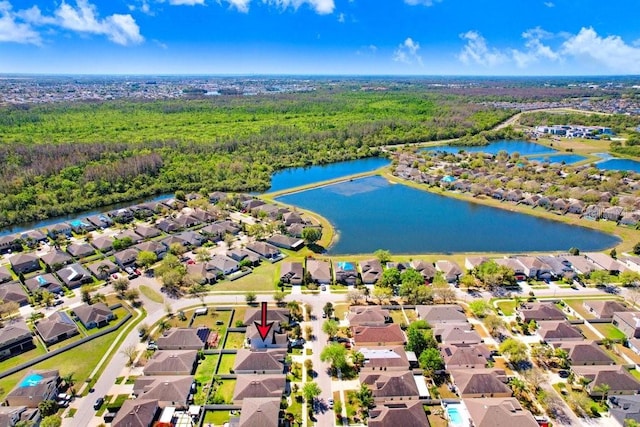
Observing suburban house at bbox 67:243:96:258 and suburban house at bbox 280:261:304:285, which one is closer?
suburban house at bbox 280:261:304:285

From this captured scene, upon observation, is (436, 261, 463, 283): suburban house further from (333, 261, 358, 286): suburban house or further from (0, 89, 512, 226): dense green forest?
(0, 89, 512, 226): dense green forest

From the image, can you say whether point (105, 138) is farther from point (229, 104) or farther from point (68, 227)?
point (229, 104)

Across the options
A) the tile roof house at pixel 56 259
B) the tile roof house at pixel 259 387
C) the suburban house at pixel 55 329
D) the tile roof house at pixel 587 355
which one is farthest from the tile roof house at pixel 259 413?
the tile roof house at pixel 56 259

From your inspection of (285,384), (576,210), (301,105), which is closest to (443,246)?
(576,210)

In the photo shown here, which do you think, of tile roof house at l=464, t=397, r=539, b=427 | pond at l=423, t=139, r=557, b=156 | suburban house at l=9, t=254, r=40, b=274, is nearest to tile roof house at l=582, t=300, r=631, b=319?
tile roof house at l=464, t=397, r=539, b=427

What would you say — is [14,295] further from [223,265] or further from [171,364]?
[171,364]

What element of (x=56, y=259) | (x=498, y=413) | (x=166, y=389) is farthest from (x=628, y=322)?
(x=56, y=259)
